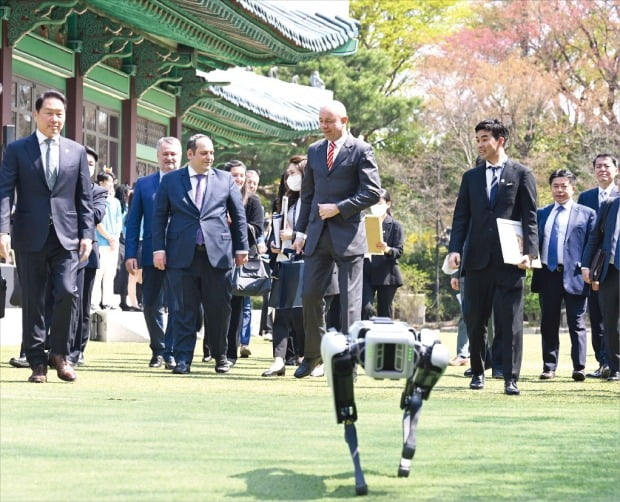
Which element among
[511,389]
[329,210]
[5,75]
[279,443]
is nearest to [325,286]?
[329,210]

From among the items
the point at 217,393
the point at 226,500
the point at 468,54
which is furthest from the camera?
the point at 468,54

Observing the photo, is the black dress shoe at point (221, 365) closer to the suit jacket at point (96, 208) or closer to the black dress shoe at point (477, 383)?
the suit jacket at point (96, 208)

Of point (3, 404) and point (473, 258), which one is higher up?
point (473, 258)

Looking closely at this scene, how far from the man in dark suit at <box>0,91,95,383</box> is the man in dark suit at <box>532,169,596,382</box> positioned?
4.75 m

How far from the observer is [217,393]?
9.79 m

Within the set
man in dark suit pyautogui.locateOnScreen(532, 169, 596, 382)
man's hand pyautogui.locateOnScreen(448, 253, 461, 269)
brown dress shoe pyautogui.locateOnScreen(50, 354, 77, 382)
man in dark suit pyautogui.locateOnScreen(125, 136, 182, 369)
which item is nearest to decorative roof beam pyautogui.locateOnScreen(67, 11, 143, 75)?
man in dark suit pyautogui.locateOnScreen(125, 136, 182, 369)

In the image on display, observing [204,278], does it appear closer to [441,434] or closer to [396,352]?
[441,434]

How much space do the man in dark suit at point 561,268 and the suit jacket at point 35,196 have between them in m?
4.82

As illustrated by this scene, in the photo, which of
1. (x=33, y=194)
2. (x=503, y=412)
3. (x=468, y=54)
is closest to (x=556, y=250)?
(x=503, y=412)

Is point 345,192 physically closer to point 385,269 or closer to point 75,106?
point 385,269

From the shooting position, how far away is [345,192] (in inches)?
430

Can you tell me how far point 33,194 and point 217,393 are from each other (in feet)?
6.64

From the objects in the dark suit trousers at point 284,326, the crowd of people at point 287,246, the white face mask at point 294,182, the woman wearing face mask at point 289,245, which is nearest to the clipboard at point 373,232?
the crowd of people at point 287,246

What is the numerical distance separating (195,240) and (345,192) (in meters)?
1.60
